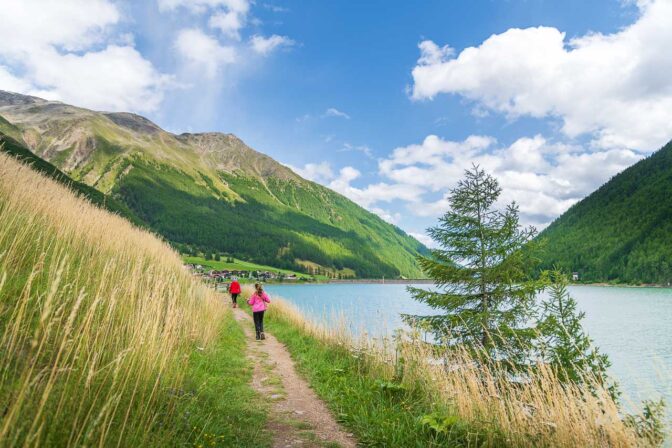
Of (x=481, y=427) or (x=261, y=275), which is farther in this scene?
(x=261, y=275)

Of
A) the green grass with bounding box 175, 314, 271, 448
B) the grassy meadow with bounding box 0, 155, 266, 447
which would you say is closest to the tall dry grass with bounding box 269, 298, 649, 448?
the green grass with bounding box 175, 314, 271, 448

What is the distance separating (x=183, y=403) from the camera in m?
4.57

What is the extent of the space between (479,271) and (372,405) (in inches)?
354

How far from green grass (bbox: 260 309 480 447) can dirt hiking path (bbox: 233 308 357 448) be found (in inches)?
8.5

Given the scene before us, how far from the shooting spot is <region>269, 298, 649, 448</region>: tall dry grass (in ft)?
15.0

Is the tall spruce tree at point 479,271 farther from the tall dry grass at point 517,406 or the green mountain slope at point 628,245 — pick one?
the green mountain slope at point 628,245

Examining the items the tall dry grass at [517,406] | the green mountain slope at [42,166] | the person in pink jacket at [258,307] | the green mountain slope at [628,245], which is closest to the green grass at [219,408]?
the tall dry grass at [517,406]

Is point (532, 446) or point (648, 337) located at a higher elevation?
point (532, 446)

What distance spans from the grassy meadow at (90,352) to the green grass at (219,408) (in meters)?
0.03

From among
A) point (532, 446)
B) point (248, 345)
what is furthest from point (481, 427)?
point (248, 345)

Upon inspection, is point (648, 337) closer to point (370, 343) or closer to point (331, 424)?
point (370, 343)

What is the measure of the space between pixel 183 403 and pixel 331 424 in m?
2.44

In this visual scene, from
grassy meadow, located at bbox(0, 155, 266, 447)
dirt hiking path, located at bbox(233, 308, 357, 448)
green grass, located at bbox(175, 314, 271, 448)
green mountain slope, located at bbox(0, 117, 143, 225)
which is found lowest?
dirt hiking path, located at bbox(233, 308, 357, 448)

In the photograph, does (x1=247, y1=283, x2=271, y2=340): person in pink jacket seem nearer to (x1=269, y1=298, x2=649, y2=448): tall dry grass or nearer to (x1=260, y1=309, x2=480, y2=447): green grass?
(x1=260, y1=309, x2=480, y2=447): green grass
